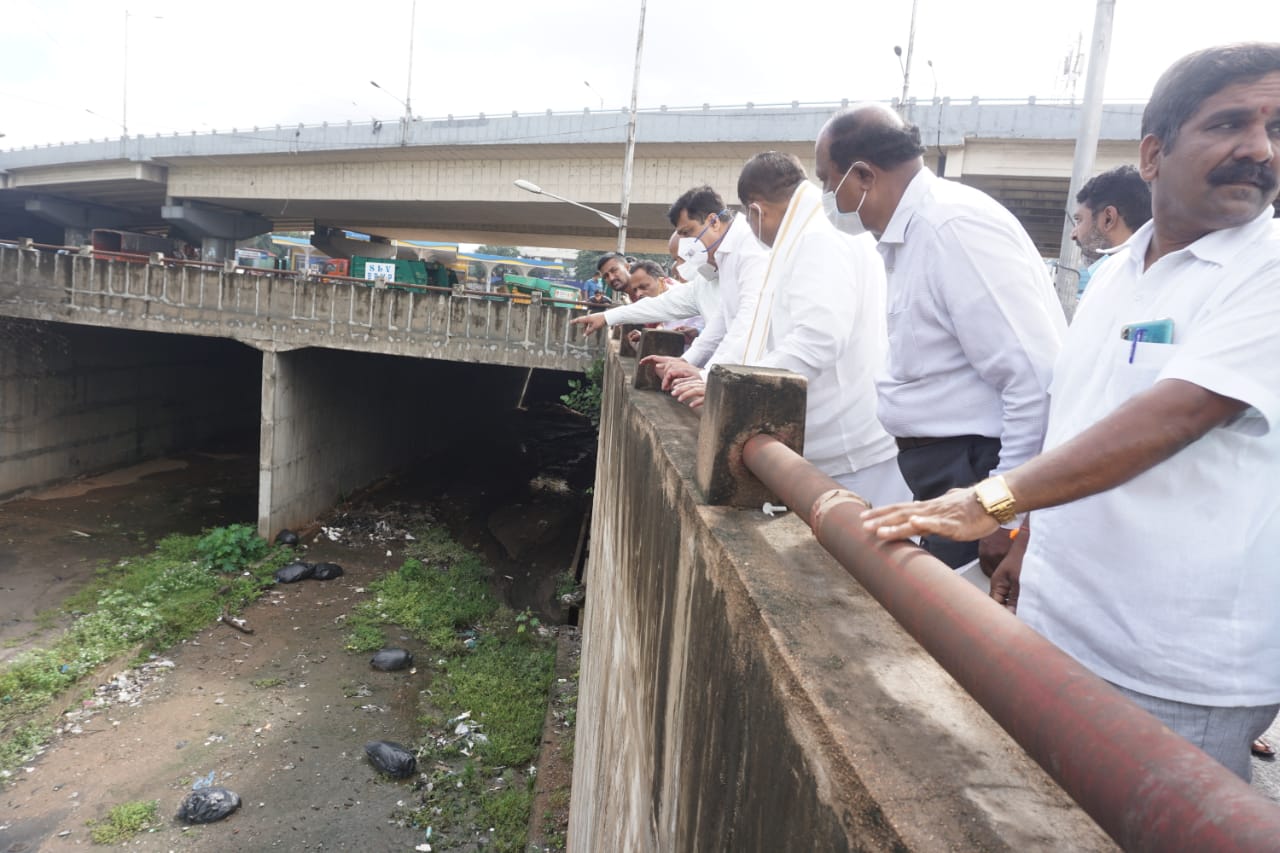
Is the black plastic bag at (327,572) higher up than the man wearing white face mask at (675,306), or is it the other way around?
the man wearing white face mask at (675,306)

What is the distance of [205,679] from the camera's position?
1026 cm

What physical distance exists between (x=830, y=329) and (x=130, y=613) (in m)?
12.7

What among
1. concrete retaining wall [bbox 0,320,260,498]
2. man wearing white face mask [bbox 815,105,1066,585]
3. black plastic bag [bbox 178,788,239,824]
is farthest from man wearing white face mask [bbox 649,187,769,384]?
concrete retaining wall [bbox 0,320,260,498]

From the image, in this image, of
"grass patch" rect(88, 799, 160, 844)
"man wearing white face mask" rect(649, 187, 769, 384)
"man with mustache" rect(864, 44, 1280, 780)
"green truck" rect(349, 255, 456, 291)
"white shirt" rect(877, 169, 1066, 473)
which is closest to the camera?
"man with mustache" rect(864, 44, 1280, 780)

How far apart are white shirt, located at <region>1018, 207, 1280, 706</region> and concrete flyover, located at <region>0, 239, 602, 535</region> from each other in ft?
44.0

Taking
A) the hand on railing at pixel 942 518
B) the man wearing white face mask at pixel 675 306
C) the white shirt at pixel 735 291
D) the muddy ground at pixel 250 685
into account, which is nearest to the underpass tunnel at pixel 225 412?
the muddy ground at pixel 250 685

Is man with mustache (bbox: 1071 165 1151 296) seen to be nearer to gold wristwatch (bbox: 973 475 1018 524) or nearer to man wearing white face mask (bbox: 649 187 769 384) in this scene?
man wearing white face mask (bbox: 649 187 769 384)

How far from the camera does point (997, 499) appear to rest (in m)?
1.13

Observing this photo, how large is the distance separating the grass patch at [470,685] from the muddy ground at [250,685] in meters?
0.32

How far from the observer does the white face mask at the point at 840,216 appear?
231 cm

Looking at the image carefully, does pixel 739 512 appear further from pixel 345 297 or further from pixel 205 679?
pixel 345 297

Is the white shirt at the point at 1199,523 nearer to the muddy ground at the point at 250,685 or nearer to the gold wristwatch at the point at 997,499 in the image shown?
the gold wristwatch at the point at 997,499

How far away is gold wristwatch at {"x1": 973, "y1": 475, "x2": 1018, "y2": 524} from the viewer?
1.12 metres

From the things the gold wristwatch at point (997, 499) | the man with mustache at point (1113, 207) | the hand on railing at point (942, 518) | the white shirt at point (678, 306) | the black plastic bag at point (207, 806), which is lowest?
the black plastic bag at point (207, 806)
